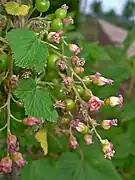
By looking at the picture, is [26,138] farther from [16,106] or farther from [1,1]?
[1,1]

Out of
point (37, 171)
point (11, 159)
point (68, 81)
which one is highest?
point (68, 81)

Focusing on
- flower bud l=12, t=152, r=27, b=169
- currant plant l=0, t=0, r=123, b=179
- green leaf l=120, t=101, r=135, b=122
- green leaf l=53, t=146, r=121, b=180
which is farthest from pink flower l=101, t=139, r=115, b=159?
green leaf l=120, t=101, r=135, b=122

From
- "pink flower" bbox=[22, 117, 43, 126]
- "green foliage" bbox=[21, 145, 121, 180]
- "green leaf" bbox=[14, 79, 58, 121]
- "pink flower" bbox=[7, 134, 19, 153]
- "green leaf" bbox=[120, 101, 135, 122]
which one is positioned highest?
"green leaf" bbox=[14, 79, 58, 121]

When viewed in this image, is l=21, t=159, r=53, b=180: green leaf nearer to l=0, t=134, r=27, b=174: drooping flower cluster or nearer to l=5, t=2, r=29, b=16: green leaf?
l=0, t=134, r=27, b=174: drooping flower cluster

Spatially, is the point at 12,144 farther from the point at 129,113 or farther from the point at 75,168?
the point at 129,113

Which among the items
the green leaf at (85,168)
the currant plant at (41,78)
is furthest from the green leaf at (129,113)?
the currant plant at (41,78)

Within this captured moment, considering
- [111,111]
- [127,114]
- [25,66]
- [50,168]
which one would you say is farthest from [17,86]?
[111,111]

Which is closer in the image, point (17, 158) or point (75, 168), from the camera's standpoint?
point (17, 158)

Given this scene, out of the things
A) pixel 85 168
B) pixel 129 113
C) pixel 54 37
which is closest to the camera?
pixel 54 37

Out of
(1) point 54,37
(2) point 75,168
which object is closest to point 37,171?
(2) point 75,168
